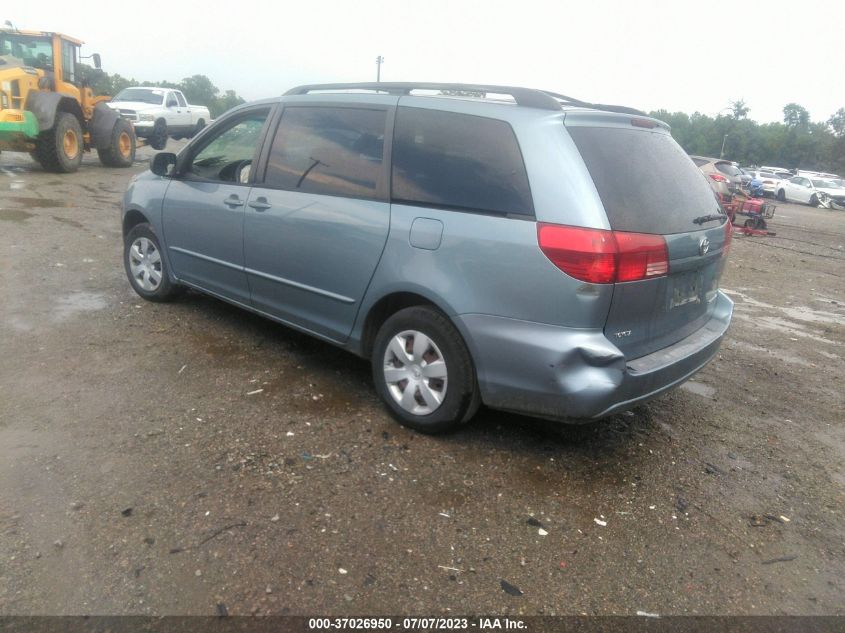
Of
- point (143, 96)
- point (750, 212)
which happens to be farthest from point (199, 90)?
point (750, 212)

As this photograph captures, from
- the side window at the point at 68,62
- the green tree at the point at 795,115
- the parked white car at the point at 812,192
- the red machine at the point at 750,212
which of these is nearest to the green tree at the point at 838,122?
the green tree at the point at 795,115

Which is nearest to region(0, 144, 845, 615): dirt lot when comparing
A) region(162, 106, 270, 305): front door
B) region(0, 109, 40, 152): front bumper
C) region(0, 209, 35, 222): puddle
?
region(162, 106, 270, 305): front door

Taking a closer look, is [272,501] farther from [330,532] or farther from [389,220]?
[389,220]

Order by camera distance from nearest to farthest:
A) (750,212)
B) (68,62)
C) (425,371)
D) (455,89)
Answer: (425,371)
(455,89)
(68,62)
(750,212)

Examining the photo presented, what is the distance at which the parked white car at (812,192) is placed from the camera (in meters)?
30.0

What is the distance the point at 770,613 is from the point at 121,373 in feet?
12.1

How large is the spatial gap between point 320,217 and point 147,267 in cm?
230

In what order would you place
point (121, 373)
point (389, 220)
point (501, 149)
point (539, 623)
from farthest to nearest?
1. point (121, 373)
2. point (389, 220)
3. point (501, 149)
4. point (539, 623)

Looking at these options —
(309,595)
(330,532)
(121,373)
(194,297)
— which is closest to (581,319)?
(330,532)

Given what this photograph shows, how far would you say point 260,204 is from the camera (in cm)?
430

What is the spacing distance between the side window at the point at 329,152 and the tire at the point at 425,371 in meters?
0.79

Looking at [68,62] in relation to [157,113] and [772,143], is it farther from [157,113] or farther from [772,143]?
[772,143]

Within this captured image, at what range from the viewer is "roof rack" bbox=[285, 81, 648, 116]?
3.28 metres

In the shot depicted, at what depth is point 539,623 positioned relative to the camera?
2.35 m
